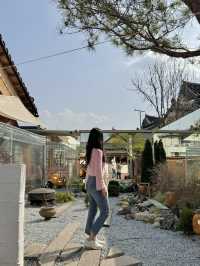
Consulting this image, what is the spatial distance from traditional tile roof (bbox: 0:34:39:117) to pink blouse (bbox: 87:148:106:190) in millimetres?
9911

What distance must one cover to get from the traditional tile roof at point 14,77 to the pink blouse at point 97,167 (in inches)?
390

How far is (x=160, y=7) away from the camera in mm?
8711

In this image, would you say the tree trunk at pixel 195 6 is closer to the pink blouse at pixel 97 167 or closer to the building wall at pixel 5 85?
the pink blouse at pixel 97 167

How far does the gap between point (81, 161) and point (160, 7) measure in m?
12.5

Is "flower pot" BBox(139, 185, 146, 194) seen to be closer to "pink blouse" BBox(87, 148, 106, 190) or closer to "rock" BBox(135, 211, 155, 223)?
"rock" BBox(135, 211, 155, 223)

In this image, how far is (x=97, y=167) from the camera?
20.0ft

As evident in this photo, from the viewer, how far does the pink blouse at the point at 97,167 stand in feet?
19.9

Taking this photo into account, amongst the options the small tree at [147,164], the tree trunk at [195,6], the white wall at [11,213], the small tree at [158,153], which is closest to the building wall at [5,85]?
the small tree at [147,164]

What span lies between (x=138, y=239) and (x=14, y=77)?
1234 centimetres

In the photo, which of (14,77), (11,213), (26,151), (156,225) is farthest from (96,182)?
(14,77)

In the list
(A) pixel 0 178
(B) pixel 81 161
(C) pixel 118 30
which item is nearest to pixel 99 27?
(C) pixel 118 30

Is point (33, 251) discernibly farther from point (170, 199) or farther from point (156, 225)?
point (170, 199)

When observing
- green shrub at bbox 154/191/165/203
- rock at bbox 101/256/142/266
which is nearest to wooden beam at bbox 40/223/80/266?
rock at bbox 101/256/142/266

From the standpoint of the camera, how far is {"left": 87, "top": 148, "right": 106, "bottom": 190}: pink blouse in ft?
19.9
